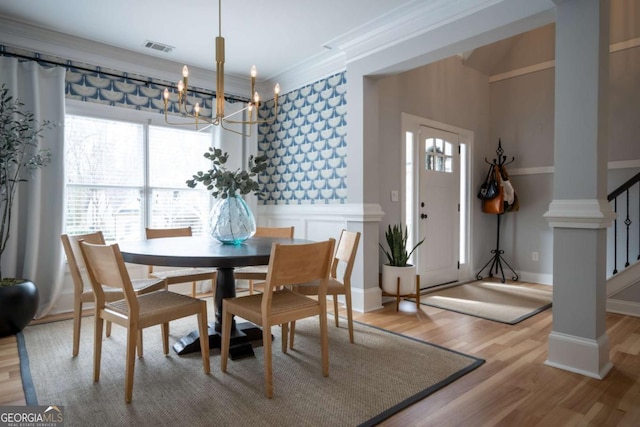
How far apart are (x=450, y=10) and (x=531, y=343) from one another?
95.7 inches

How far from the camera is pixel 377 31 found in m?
3.28

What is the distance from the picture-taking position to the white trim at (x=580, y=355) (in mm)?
2146

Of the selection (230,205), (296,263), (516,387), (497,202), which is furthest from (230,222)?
(497,202)

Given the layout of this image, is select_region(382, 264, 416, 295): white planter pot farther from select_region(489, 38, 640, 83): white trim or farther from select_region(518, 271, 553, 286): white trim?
select_region(489, 38, 640, 83): white trim

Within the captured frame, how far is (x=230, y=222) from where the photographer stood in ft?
8.16

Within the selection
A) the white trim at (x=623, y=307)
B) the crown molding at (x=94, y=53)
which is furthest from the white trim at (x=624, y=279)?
the crown molding at (x=94, y=53)

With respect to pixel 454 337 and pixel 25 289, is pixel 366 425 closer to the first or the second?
pixel 454 337

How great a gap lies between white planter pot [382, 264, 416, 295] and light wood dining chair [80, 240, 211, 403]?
6.27 feet

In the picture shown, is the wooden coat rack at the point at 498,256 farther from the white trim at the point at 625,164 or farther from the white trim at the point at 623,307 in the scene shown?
the white trim at the point at 623,307

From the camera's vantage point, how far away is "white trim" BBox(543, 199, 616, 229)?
2.11 meters

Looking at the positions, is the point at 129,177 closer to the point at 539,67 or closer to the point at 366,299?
the point at 366,299

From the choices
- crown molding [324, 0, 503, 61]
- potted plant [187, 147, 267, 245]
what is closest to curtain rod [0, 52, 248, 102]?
crown molding [324, 0, 503, 61]

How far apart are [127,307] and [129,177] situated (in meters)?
2.34

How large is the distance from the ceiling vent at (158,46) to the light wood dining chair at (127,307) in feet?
7.83
